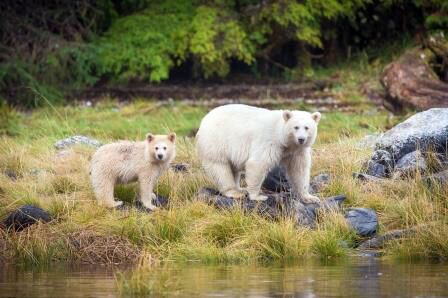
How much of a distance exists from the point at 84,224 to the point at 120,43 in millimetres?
11776

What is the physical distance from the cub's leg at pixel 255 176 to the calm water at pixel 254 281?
158 cm

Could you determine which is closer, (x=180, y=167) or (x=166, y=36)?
(x=180, y=167)

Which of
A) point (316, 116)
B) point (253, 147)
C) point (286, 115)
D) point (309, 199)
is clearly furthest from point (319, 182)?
point (286, 115)

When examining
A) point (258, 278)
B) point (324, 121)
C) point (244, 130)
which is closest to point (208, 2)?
point (324, 121)

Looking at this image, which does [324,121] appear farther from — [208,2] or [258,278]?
[258,278]

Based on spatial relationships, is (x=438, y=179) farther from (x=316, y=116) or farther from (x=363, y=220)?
(x=316, y=116)

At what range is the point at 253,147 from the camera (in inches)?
433

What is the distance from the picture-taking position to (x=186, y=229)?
34.2 ft

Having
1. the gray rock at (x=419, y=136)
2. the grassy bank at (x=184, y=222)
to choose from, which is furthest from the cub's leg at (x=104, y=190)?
the gray rock at (x=419, y=136)

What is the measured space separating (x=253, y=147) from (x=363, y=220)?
1341mm

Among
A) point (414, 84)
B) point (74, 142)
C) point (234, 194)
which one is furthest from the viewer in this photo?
point (414, 84)

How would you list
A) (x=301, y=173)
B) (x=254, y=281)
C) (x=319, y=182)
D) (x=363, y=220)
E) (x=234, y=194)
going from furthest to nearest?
(x=319, y=182) < (x=234, y=194) < (x=301, y=173) < (x=363, y=220) < (x=254, y=281)

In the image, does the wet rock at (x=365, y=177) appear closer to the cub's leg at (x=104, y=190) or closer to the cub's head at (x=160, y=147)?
the cub's head at (x=160, y=147)

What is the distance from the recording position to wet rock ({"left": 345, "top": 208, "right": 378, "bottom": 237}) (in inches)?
421
